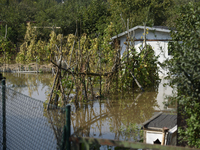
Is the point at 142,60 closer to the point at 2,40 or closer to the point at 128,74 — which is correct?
the point at 128,74

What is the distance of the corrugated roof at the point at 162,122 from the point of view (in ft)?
16.3

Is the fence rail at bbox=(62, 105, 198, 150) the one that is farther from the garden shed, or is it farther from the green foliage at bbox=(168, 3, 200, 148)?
the garden shed

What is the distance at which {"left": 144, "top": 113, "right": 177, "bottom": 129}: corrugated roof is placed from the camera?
16.3 ft

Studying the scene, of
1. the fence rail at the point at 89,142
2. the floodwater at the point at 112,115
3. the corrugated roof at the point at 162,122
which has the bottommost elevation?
the floodwater at the point at 112,115

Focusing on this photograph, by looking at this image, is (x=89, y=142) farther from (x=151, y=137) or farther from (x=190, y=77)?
(x=151, y=137)

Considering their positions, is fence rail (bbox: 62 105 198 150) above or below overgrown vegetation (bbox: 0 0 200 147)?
below

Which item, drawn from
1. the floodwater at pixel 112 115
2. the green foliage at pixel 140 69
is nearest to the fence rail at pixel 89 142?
the floodwater at pixel 112 115

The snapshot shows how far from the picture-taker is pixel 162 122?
17.1 feet

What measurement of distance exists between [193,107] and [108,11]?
30.8 metres

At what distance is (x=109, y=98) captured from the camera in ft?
34.4

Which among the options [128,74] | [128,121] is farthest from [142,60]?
[128,121]

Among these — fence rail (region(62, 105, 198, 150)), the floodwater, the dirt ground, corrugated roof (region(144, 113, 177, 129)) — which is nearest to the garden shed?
corrugated roof (region(144, 113, 177, 129))

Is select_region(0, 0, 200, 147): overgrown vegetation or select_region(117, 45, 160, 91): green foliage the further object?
select_region(117, 45, 160, 91): green foliage

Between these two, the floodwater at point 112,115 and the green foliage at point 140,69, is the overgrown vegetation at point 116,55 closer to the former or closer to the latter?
the green foliage at point 140,69
